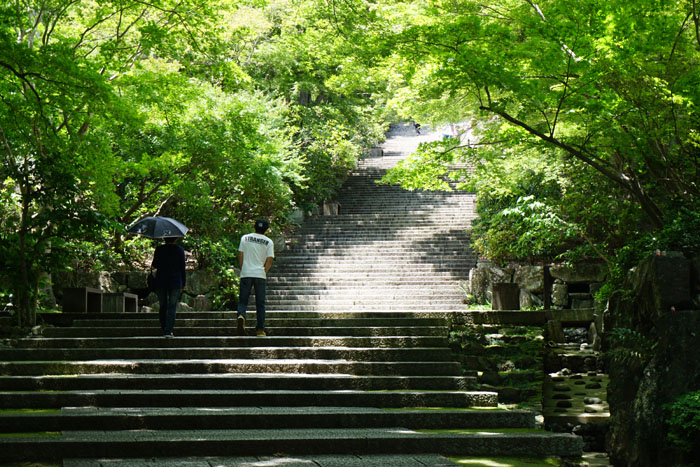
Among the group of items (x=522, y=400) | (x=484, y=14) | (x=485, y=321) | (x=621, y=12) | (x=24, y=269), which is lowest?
(x=522, y=400)

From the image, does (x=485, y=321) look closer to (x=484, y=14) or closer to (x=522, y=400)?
(x=522, y=400)

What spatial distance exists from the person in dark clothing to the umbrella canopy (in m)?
0.30

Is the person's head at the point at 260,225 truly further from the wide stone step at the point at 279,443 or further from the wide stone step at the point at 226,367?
the wide stone step at the point at 279,443

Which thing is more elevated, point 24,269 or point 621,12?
point 621,12

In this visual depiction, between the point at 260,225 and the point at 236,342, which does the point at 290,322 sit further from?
the point at 260,225

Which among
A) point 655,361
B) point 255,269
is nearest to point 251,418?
point 255,269

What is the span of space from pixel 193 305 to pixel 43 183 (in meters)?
5.53

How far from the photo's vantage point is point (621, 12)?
8.38 meters

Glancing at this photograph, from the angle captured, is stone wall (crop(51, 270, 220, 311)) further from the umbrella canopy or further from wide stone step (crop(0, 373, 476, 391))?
wide stone step (crop(0, 373, 476, 391))

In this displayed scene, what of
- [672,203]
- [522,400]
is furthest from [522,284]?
[522,400]

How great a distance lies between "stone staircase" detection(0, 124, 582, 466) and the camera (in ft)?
17.0

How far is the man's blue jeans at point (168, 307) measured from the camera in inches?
346

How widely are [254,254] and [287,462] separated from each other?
4.27 metres

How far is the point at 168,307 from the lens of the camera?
8.79 meters
